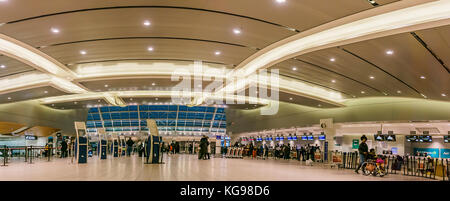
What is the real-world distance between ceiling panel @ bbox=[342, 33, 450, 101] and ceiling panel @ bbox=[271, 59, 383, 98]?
95.0 inches

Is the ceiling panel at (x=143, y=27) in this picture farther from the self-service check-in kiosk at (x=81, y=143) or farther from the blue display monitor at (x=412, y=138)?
the blue display monitor at (x=412, y=138)

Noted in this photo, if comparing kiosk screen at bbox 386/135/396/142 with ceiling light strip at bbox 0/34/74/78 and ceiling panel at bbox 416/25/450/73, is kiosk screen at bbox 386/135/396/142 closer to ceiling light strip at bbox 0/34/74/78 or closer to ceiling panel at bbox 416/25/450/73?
ceiling panel at bbox 416/25/450/73

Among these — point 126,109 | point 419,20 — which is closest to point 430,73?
point 419,20

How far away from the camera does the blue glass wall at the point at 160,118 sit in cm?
3859

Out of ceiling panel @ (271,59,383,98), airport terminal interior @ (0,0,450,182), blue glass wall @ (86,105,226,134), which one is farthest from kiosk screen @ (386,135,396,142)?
blue glass wall @ (86,105,226,134)

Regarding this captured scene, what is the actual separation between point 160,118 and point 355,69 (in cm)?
3088

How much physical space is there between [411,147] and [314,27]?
41.1 ft

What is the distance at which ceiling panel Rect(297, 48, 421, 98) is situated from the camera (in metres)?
10.8

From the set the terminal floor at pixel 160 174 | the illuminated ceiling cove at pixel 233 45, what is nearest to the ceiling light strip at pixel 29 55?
the illuminated ceiling cove at pixel 233 45

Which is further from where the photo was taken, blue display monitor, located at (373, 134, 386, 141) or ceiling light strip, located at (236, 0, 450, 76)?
blue display monitor, located at (373, 134, 386, 141)

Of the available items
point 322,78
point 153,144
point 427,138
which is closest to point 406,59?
point 322,78

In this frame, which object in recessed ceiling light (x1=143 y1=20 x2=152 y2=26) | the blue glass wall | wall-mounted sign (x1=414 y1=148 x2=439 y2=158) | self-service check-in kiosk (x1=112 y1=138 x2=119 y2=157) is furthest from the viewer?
the blue glass wall

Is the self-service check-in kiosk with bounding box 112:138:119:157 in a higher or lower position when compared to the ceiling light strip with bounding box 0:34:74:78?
lower
